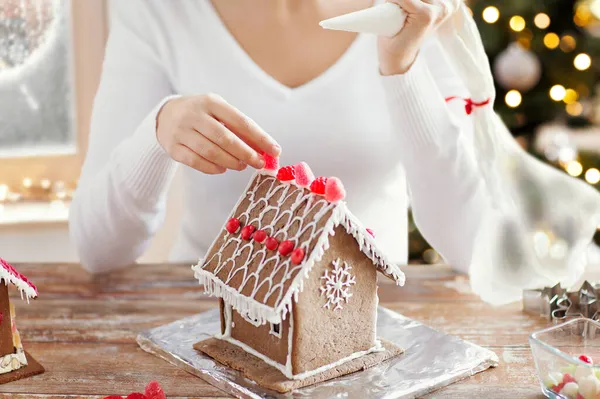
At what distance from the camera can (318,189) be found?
93cm

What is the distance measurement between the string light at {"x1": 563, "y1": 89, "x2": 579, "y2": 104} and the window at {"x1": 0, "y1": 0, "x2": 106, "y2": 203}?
4.86ft

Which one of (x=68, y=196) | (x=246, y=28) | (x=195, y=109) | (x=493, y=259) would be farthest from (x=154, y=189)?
(x=68, y=196)

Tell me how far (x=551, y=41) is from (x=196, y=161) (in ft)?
5.15

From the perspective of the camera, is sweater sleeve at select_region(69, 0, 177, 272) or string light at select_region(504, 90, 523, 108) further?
string light at select_region(504, 90, 523, 108)

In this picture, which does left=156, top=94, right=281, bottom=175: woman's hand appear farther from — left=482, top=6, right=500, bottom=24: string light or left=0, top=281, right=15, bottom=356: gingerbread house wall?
left=482, top=6, right=500, bottom=24: string light

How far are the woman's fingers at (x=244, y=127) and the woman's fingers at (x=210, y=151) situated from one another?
1.3 inches

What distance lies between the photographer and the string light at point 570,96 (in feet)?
7.39

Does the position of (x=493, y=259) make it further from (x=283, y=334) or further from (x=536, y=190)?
(x=283, y=334)

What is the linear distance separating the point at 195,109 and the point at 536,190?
2.04 ft

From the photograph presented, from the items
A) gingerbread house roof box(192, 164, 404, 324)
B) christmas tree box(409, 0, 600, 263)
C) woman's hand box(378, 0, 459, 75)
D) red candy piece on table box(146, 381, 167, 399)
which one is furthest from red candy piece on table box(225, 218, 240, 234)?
christmas tree box(409, 0, 600, 263)

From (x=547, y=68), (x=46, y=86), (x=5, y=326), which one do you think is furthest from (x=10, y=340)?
(x=547, y=68)

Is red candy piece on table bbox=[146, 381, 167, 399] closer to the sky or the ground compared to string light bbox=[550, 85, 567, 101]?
closer to the ground

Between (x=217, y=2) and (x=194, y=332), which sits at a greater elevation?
(x=217, y=2)

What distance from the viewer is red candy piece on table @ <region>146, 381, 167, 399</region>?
0.86 metres
